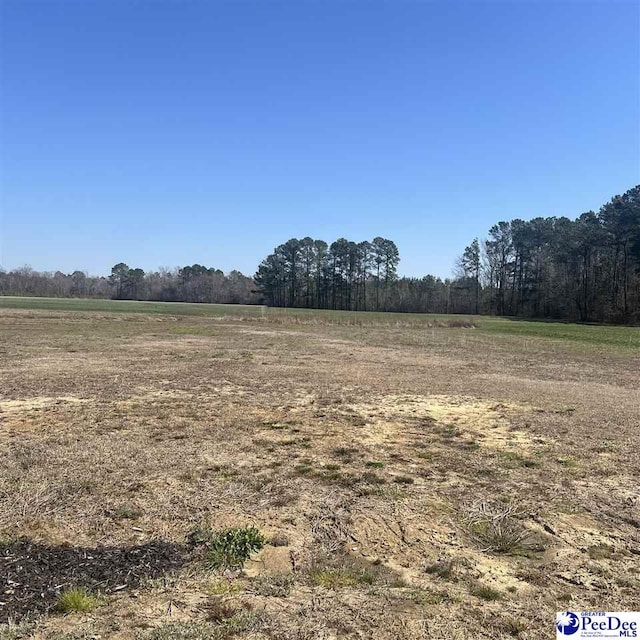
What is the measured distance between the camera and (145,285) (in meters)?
130

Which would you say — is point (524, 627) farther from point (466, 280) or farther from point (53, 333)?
point (466, 280)

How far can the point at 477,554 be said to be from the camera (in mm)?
3691

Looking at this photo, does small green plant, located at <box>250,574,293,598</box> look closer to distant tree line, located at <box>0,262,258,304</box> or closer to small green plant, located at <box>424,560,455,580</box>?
small green plant, located at <box>424,560,455,580</box>

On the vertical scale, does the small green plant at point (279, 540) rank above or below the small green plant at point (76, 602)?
below

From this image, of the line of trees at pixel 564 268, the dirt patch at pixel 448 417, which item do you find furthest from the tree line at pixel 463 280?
the dirt patch at pixel 448 417

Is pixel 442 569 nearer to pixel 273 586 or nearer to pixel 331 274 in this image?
pixel 273 586

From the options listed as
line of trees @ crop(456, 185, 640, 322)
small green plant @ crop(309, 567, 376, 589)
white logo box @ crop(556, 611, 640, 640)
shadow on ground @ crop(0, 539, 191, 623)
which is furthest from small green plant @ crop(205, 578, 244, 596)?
line of trees @ crop(456, 185, 640, 322)

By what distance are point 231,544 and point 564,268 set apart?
77902 mm

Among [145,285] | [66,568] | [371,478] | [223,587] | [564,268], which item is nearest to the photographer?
[223,587]

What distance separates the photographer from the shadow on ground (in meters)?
2.92

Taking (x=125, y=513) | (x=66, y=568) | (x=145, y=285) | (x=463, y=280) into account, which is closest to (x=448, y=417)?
(x=125, y=513)

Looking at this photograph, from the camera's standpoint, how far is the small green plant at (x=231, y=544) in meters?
3.47

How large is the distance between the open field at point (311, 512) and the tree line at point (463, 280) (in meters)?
59.3

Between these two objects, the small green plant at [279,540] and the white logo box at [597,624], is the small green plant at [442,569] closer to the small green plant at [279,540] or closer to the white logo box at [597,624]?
the white logo box at [597,624]
